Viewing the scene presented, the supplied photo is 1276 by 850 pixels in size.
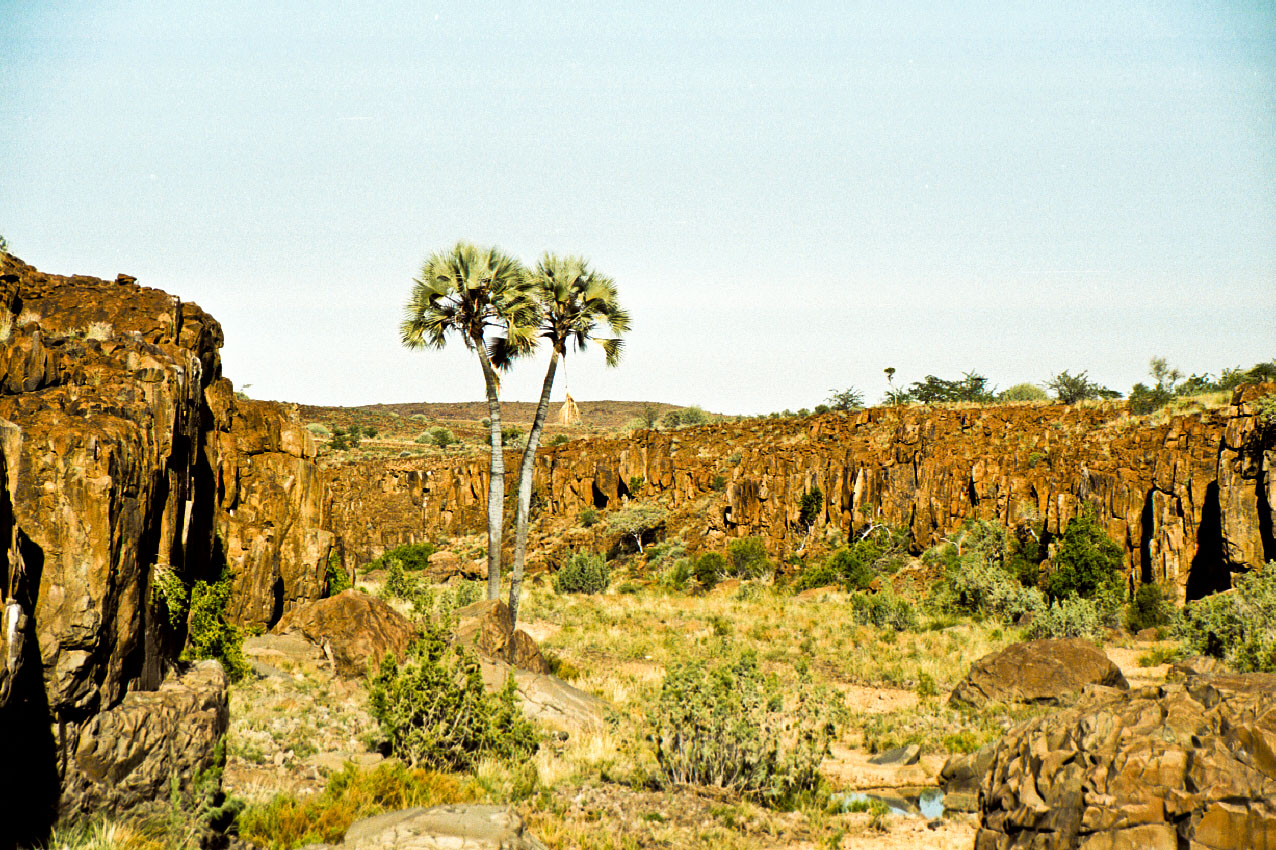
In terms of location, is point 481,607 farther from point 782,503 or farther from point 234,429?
point 782,503

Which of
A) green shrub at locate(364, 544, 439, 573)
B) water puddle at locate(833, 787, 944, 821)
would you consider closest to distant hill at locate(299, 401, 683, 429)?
green shrub at locate(364, 544, 439, 573)

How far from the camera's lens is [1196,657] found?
16188 millimetres

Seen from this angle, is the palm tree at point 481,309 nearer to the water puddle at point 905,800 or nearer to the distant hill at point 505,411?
the water puddle at point 905,800

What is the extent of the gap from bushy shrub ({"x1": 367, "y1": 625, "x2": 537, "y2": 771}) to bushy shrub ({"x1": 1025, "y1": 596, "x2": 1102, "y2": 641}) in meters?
14.2

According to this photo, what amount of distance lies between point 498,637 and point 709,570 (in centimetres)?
1832

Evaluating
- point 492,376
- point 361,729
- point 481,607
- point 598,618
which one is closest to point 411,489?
point 598,618

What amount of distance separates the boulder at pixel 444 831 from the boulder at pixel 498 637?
661 centimetres

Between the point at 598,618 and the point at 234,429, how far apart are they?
40.9 feet

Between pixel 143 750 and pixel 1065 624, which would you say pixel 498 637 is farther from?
pixel 1065 624

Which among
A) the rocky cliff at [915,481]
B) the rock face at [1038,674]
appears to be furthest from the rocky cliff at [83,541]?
the rocky cliff at [915,481]

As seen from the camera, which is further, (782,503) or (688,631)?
(782,503)

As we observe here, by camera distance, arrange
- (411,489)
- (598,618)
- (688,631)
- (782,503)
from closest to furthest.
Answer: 1. (688,631)
2. (598,618)
3. (782,503)
4. (411,489)

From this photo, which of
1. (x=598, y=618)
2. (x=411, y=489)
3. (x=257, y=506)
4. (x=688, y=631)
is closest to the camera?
(x=257, y=506)

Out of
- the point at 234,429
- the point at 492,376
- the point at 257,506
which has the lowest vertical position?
the point at 257,506
